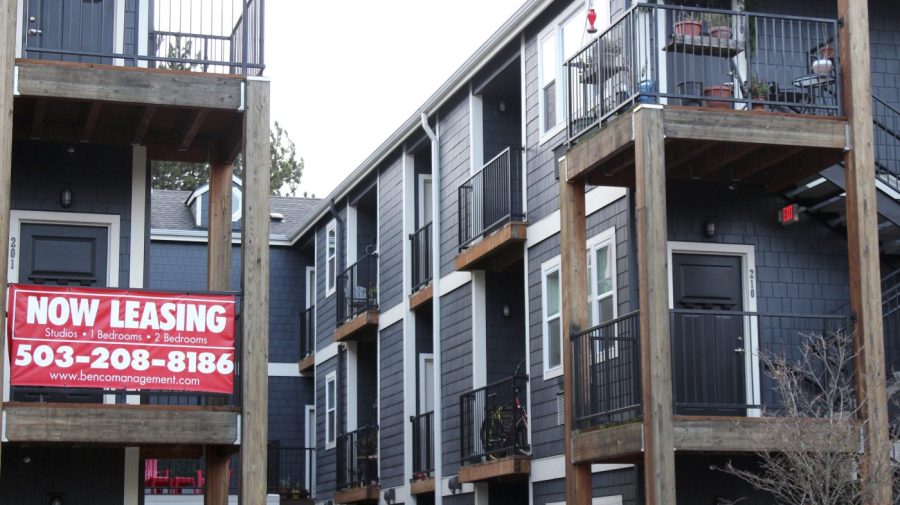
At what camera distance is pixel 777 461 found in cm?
1475

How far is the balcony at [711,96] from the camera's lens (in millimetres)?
15938

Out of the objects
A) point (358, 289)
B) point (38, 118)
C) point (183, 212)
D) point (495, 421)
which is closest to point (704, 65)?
point (495, 421)

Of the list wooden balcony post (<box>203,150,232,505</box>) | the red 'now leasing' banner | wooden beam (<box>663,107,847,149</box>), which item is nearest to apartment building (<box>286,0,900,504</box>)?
wooden beam (<box>663,107,847,149</box>)

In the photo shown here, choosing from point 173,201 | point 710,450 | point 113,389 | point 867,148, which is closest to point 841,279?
point 867,148

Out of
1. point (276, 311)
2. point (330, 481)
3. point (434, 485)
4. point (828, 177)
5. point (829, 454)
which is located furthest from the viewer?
point (276, 311)

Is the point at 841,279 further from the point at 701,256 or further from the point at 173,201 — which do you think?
the point at 173,201

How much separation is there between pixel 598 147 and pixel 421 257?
34.0 ft

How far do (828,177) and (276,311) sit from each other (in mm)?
20001

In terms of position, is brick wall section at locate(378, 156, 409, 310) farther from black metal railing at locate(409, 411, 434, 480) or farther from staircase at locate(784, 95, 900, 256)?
staircase at locate(784, 95, 900, 256)

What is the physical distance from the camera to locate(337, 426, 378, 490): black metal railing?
2892 cm

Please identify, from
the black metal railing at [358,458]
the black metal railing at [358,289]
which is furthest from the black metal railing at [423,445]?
the black metal railing at [358,289]

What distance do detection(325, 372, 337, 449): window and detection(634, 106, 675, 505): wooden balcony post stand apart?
17.3 meters

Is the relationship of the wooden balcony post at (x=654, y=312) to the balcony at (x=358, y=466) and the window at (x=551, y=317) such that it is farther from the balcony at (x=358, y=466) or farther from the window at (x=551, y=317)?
the balcony at (x=358, y=466)

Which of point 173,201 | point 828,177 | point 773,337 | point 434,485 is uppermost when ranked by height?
point 173,201
